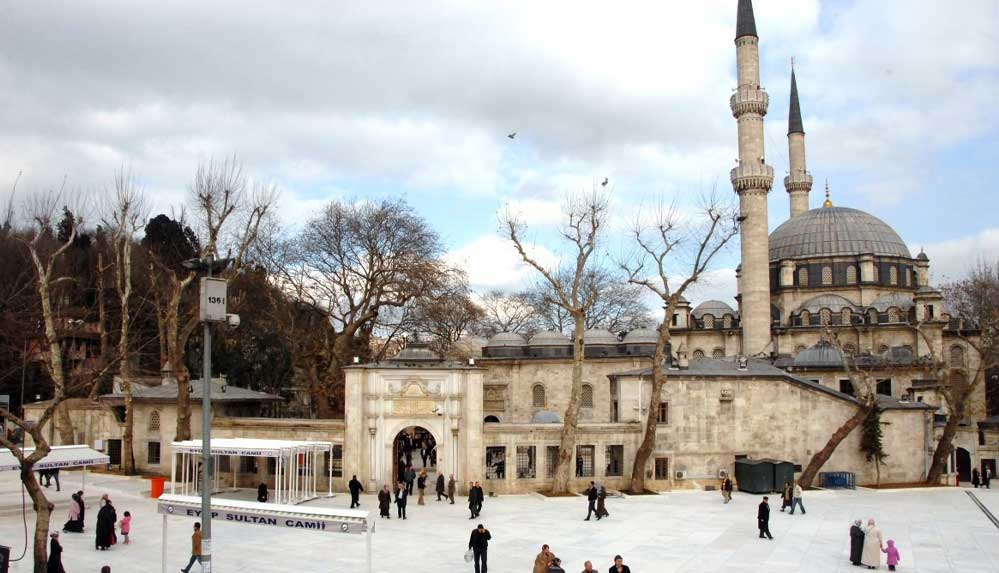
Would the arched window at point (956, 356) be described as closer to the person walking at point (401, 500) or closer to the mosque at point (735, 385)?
the mosque at point (735, 385)

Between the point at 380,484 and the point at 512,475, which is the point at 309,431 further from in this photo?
the point at 512,475

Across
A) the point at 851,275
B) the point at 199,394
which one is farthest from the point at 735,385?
the point at 851,275

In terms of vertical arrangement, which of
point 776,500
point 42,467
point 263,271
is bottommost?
point 776,500

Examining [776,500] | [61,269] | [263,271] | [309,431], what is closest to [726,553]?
[776,500]

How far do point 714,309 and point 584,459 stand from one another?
3714 cm

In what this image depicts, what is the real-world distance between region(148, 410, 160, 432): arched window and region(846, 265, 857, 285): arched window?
5055 cm

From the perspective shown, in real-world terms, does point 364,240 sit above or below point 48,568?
above

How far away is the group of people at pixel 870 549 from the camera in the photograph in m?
Result: 18.1

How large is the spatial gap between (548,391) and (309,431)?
1706 centimetres

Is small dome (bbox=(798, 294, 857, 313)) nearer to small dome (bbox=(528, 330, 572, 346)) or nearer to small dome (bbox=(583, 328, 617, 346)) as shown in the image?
small dome (bbox=(583, 328, 617, 346))

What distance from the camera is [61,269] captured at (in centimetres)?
5241

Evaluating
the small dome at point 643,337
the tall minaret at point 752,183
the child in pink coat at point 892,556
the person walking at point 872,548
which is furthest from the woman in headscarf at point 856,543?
→ the tall minaret at point 752,183

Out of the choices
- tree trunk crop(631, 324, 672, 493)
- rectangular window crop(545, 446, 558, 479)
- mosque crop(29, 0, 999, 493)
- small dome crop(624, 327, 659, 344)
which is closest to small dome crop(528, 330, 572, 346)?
mosque crop(29, 0, 999, 493)

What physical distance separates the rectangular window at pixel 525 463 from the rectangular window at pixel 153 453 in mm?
14868
